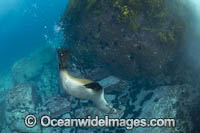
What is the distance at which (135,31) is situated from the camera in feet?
27.0

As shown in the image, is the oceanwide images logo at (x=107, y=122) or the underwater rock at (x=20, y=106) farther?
the underwater rock at (x=20, y=106)

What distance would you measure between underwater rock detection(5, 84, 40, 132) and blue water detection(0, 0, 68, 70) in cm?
607

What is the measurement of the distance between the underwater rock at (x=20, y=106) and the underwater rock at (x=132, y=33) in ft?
14.4

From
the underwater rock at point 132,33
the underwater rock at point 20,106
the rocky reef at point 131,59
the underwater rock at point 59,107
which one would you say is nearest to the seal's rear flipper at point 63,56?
the rocky reef at point 131,59

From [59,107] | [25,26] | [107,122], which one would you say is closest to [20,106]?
[59,107]

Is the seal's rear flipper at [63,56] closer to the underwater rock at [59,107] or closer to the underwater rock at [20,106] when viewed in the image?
the underwater rock at [59,107]

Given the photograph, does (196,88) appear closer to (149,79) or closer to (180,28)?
(149,79)

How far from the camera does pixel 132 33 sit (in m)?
8.24

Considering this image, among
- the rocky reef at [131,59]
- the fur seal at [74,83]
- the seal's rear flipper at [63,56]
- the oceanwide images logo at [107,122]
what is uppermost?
the rocky reef at [131,59]

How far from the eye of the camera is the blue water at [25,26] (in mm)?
17406

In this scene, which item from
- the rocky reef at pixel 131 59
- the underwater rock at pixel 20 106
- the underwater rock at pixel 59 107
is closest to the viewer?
the rocky reef at pixel 131 59

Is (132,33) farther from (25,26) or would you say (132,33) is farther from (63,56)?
(25,26)

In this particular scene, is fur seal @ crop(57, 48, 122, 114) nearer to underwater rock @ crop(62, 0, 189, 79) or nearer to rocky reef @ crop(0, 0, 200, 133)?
rocky reef @ crop(0, 0, 200, 133)

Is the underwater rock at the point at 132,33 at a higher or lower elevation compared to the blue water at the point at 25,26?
lower
